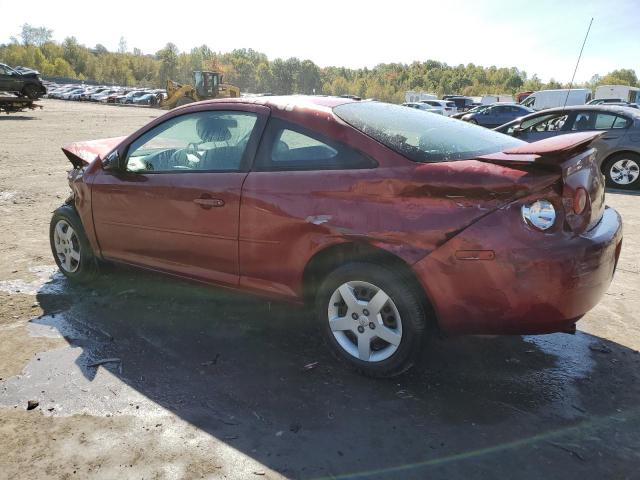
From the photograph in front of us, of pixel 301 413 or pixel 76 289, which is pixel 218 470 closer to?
pixel 301 413

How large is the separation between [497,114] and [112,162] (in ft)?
67.7

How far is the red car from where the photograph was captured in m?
2.61

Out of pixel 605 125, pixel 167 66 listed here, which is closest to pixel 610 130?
pixel 605 125

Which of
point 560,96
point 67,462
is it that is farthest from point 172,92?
point 67,462

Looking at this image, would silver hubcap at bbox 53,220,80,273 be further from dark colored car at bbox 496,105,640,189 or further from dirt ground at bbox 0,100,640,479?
dark colored car at bbox 496,105,640,189

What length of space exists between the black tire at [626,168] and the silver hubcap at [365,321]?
8.15 meters

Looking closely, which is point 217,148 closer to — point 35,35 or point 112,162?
point 112,162

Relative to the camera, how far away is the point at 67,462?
240 centimetres

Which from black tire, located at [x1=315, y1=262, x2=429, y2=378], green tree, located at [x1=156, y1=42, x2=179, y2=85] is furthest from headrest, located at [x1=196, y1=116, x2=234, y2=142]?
green tree, located at [x1=156, y1=42, x2=179, y2=85]

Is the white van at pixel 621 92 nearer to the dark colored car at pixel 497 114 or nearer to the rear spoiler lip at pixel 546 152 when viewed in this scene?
the dark colored car at pixel 497 114

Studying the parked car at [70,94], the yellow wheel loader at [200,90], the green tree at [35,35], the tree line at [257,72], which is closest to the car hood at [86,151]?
the yellow wheel loader at [200,90]

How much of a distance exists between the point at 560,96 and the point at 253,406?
1540 inches

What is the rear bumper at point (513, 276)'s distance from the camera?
101 inches

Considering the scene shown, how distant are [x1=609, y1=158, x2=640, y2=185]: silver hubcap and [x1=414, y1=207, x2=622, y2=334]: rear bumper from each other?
768 cm
